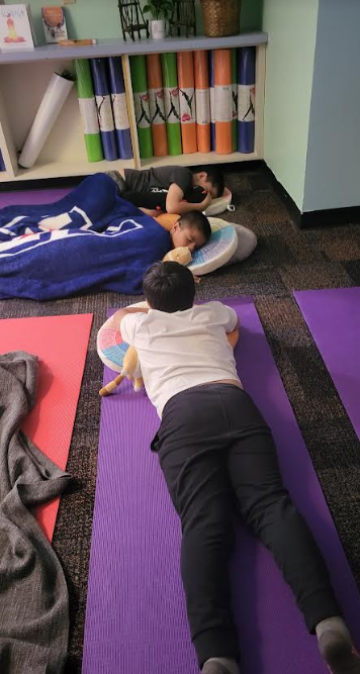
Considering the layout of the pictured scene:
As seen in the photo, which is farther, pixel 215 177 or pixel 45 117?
pixel 45 117

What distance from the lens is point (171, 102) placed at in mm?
3084

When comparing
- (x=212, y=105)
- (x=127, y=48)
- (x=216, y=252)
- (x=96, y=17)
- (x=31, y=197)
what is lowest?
(x=31, y=197)

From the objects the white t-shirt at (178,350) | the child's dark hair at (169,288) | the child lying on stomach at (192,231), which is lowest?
the child lying on stomach at (192,231)

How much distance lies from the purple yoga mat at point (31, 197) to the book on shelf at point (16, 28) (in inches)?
30.8

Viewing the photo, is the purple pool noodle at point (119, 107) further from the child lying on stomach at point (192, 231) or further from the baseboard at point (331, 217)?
the baseboard at point (331, 217)

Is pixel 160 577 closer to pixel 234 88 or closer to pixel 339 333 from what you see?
pixel 339 333

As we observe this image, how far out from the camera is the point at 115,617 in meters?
1.13

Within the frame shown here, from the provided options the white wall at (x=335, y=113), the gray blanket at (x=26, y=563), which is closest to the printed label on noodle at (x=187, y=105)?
the white wall at (x=335, y=113)

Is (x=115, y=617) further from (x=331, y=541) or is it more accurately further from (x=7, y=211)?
(x=7, y=211)

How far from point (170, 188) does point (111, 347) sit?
1.17m

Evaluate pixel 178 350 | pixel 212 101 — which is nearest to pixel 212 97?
pixel 212 101

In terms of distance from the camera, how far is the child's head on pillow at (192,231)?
89.8 inches

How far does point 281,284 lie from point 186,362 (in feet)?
3.25

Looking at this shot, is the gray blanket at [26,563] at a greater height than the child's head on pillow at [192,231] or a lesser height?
lesser
